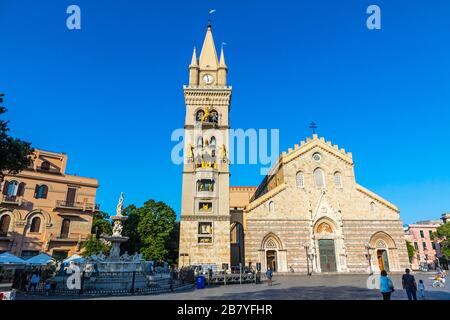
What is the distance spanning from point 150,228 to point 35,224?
12937mm

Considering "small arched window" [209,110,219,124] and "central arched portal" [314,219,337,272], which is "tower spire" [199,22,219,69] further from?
"central arched portal" [314,219,337,272]

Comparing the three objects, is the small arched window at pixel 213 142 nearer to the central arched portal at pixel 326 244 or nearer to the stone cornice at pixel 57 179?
the central arched portal at pixel 326 244

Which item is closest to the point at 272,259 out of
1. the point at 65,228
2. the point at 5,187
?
the point at 65,228

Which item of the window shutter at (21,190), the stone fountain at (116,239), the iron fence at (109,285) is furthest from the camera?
the window shutter at (21,190)

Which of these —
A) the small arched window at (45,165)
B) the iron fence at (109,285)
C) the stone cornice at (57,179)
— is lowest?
the iron fence at (109,285)

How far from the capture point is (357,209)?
34.3 m

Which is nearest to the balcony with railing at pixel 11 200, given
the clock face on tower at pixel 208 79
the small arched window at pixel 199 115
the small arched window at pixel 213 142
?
the small arched window at pixel 199 115

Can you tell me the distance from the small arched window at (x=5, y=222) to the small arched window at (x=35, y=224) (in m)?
2.18

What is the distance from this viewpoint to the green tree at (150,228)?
3525 centimetres

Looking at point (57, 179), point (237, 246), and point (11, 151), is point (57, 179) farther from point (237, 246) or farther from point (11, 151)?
point (237, 246)

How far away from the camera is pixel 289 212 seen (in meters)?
33.7

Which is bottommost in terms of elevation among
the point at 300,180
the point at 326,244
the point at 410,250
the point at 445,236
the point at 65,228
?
the point at 410,250

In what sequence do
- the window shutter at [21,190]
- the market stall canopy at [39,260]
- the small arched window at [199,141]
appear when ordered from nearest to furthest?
the market stall canopy at [39,260] < the window shutter at [21,190] < the small arched window at [199,141]
